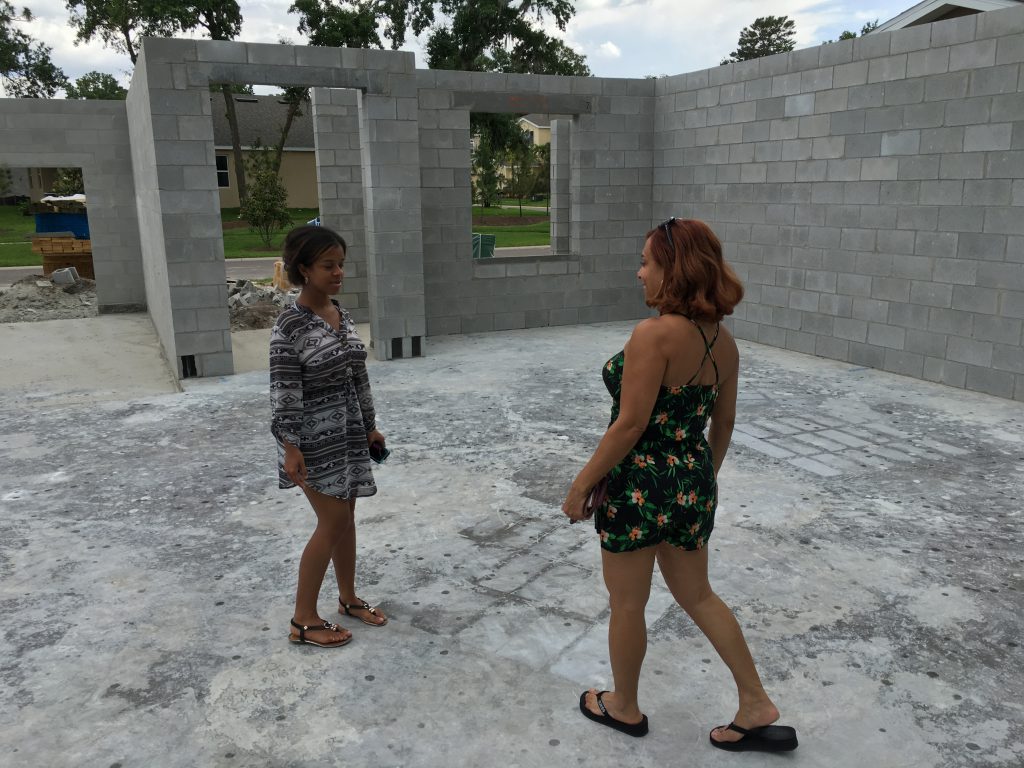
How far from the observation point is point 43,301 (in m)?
13.8

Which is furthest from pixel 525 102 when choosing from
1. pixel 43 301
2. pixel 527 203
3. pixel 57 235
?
pixel 527 203

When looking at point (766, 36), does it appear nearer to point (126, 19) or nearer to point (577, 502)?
point (126, 19)

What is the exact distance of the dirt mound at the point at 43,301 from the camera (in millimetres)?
12977

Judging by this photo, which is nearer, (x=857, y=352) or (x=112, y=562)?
(x=112, y=562)

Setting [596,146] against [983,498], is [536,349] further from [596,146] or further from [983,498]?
[983,498]

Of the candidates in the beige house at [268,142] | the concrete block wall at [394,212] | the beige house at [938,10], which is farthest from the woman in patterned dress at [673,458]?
the beige house at [268,142]

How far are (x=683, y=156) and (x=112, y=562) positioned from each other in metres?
8.77

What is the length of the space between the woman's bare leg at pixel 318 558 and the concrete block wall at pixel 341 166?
8298 millimetres

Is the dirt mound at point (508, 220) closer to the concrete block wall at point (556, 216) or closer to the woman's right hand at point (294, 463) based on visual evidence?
the concrete block wall at point (556, 216)

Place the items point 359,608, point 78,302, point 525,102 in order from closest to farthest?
point 359,608 < point 525,102 < point 78,302

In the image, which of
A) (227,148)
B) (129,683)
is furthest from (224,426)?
(227,148)

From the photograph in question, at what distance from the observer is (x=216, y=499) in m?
4.94

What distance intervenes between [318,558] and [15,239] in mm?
32137

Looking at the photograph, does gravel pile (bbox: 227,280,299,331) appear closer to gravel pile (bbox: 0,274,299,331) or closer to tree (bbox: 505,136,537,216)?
gravel pile (bbox: 0,274,299,331)
